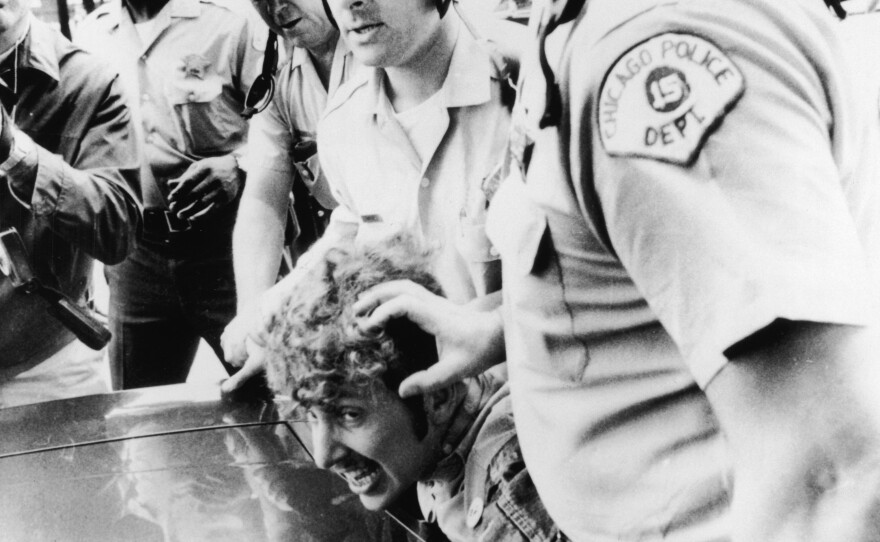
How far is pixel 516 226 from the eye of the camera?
1176 mm

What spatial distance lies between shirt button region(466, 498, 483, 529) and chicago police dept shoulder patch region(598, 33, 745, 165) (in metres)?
0.74

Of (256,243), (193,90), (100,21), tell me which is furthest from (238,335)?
(100,21)

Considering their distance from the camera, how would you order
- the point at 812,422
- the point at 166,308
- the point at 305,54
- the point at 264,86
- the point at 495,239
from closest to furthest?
the point at 812,422, the point at 495,239, the point at 305,54, the point at 264,86, the point at 166,308

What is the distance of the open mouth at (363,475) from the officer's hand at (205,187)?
663 millimetres

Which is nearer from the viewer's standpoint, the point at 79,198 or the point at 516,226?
the point at 516,226

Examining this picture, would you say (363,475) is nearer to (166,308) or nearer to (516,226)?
(516,226)

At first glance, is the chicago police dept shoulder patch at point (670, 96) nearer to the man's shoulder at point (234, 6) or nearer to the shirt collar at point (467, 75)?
the shirt collar at point (467, 75)

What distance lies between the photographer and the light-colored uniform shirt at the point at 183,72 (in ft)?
5.94

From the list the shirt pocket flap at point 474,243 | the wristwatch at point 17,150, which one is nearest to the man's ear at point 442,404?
the shirt pocket flap at point 474,243

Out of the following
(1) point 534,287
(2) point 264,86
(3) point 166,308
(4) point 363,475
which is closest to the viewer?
(1) point 534,287

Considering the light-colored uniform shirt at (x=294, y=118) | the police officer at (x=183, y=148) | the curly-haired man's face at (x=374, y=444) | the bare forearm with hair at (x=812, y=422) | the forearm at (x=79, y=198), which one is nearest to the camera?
the bare forearm with hair at (x=812, y=422)

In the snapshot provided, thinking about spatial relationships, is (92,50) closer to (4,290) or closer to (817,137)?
(4,290)

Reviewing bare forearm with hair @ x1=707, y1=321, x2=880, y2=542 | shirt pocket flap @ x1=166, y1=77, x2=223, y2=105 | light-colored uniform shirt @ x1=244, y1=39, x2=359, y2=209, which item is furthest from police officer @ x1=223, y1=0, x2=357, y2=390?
bare forearm with hair @ x1=707, y1=321, x2=880, y2=542

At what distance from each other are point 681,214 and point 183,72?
135cm
